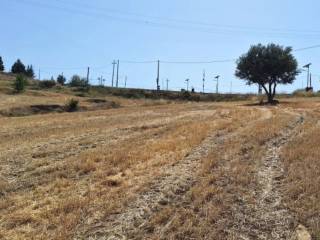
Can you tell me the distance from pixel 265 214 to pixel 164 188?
249 cm

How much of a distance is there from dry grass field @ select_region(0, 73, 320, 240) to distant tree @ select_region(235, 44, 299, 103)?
44.6 m

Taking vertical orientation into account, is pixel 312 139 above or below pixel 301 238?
above

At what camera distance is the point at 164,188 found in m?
11.7

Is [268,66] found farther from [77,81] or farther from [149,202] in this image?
[77,81]

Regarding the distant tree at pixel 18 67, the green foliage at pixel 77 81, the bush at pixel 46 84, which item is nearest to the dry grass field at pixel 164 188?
the bush at pixel 46 84

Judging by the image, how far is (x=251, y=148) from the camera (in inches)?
654

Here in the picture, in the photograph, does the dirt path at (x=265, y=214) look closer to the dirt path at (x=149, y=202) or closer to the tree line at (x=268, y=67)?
the dirt path at (x=149, y=202)

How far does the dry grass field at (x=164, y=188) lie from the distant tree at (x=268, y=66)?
4460 centimetres

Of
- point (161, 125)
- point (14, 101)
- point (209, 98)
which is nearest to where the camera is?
point (161, 125)

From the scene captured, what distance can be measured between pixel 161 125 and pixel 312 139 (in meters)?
9.69

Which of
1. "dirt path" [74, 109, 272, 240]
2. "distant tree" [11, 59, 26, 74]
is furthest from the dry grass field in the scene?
"distant tree" [11, 59, 26, 74]

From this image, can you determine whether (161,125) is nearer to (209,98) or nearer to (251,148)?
(251,148)

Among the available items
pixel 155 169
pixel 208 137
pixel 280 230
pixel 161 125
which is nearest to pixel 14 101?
pixel 161 125

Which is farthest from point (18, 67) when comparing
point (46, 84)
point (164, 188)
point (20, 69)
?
point (164, 188)
